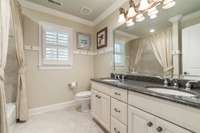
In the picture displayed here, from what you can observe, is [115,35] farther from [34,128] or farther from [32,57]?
[34,128]

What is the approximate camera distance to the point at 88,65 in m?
3.18

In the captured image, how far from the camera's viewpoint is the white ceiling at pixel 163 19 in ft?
4.21

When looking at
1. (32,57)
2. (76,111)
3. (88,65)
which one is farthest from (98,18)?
(76,111)

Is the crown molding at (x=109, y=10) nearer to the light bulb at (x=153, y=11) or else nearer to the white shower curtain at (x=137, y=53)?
the light bulb at (x=153, y=11)

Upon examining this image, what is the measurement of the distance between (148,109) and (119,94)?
43cm

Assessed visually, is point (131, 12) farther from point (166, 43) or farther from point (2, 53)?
point (2, 53)

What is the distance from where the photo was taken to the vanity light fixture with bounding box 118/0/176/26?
150 centimetres

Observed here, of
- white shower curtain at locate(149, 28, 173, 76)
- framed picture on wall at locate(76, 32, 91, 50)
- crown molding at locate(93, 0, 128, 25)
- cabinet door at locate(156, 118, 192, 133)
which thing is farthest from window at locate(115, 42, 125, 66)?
cabinet door at locate(156, 118, 192, 133)

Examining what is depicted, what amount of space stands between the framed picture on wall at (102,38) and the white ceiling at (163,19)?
1.98 ft

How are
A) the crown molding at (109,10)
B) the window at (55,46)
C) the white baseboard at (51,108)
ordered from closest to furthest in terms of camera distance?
the crown molding at (109,10) → the white baseboard at (51,108) → the window at (55,46)

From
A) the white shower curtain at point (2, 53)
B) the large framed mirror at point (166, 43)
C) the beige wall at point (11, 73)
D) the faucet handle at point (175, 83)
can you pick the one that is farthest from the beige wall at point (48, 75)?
the faucet handle at point (175, 83)

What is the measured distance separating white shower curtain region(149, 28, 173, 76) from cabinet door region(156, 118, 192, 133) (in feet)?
2.54

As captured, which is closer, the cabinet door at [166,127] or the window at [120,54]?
the cabinet door at [166,127]

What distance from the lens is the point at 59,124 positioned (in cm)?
196
